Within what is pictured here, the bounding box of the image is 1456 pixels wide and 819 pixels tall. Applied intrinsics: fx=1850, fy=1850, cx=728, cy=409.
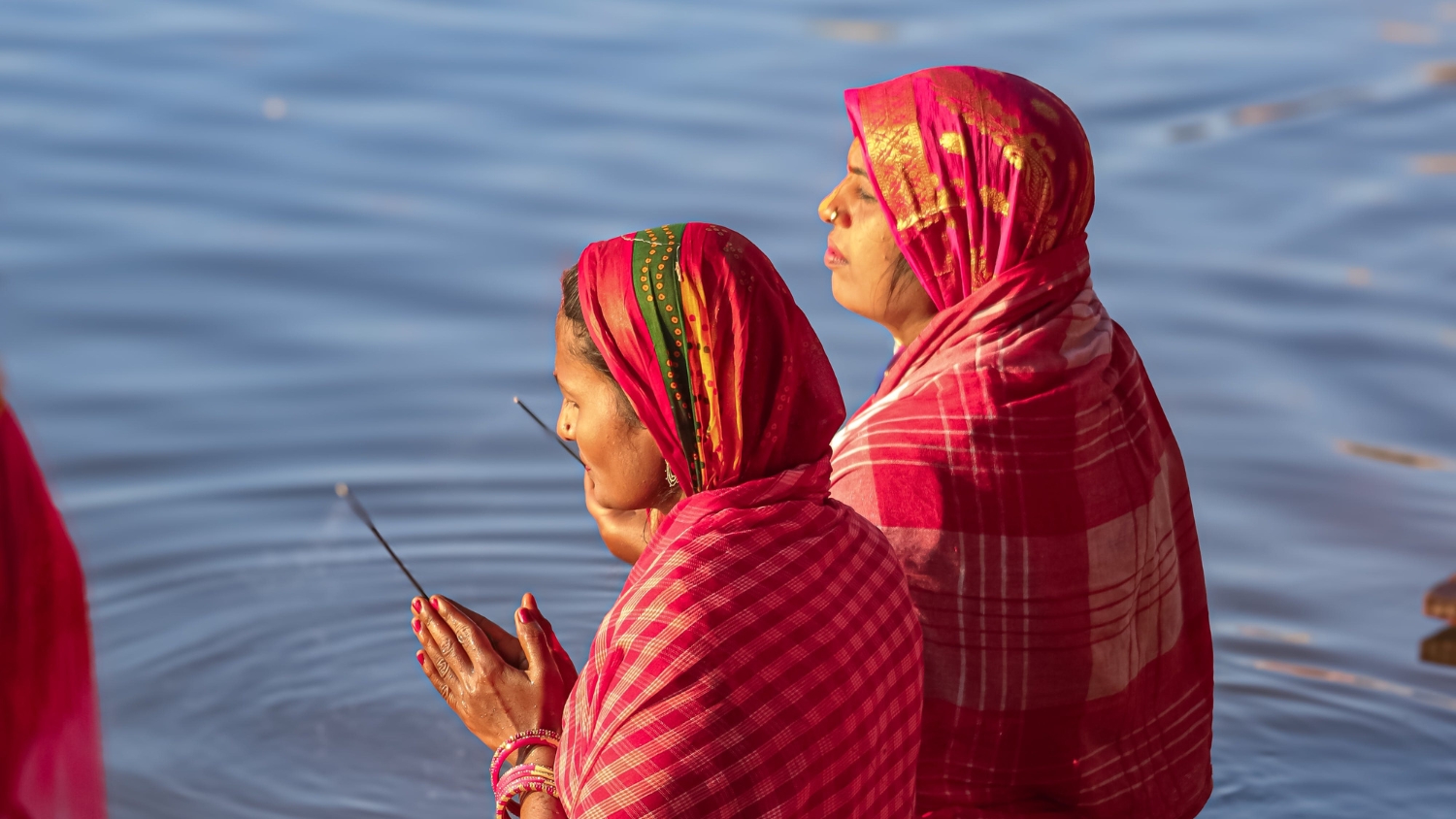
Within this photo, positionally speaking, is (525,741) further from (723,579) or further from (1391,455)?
(1391,455)

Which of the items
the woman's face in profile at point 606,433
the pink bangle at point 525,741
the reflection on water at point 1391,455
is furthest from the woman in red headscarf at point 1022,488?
the reflection on water at point 1391,455

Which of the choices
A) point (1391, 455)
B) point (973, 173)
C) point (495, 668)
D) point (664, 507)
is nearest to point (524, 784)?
point (495, 668)

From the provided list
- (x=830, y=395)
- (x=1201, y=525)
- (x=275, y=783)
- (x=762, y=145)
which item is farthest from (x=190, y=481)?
(x=762, y=145)

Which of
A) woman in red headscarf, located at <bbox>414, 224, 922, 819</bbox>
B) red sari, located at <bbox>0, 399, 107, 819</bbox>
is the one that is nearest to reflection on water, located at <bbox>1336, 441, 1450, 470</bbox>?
woman in red headscarf, located at <bbox>414, 224, 922, 819</bbox>

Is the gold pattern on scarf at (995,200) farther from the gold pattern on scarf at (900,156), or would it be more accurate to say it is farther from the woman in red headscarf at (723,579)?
the woman in red headscarf at (723,579)

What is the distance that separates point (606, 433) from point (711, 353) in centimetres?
23

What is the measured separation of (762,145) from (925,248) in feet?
20.3

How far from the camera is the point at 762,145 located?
9.05 m

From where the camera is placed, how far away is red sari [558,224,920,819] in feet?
6.80

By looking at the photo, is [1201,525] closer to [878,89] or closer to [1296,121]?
[878,89]

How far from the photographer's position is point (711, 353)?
7.10 ft

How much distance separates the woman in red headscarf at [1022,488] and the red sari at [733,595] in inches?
15.6

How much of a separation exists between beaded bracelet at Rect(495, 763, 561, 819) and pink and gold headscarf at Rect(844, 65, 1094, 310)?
1.06m

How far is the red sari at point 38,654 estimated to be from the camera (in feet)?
5.67
